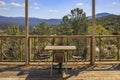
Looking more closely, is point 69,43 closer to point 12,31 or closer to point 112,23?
point 12,31

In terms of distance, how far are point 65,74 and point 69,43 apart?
194 cm

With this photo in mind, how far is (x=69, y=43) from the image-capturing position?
812cm

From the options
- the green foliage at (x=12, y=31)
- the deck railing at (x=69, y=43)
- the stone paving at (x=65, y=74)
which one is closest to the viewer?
the stone paving at (x=65, y=74)

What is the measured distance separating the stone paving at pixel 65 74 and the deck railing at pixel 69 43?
0.83 meters

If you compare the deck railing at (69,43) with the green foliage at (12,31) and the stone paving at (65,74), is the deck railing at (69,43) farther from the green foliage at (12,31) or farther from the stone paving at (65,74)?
the green foliage at (12,31)

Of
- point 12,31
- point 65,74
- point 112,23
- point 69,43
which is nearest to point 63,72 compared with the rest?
point 65,74

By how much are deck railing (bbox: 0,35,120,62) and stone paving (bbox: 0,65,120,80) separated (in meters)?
0.83

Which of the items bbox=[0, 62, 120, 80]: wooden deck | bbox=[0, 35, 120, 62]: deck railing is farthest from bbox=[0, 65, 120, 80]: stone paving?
bbox=[0, 35, 120, 62]: deck railing

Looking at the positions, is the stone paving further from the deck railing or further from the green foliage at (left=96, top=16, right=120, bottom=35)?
the green foliage at (left=96, top=16, right=120, bottom=35)

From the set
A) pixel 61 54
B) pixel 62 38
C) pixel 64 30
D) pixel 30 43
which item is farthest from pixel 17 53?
pixel 64 30

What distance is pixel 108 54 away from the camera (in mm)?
8281

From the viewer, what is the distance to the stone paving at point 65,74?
5.99 metres

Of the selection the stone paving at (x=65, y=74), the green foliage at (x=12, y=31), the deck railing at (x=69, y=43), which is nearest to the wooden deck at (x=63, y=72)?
the stone paving at (x=65, y=74)

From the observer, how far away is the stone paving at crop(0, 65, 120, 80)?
599 centimetres
